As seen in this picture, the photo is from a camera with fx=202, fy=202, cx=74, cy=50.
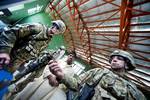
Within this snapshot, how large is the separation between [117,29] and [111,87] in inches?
158

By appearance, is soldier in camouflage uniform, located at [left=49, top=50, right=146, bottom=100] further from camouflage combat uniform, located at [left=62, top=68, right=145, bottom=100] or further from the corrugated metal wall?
the corrugated metal wall

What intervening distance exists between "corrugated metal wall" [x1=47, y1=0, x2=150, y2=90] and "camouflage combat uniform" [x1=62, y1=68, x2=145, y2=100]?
102 inches

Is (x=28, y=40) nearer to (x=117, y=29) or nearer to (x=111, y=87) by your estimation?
(x=111, y=87)

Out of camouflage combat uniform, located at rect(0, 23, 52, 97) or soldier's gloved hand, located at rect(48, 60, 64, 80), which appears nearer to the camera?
soldier's gloved hand, located at rect(48, 60, 64, 80)

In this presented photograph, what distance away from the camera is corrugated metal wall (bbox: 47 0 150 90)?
5.51 meters

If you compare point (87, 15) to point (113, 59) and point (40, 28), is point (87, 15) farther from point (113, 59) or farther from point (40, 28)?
point (113, 59)

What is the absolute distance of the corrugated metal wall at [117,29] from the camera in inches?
217

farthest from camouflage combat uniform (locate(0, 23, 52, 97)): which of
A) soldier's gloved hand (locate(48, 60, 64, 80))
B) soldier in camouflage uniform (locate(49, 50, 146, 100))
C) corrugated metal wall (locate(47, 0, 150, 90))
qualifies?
corrugated metal wall (locate(47, 0, 150, 90))

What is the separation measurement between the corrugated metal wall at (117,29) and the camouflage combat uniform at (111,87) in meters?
2.58

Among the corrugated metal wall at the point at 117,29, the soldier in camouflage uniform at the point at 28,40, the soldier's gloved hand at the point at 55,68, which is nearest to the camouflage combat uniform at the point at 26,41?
the soldier in camouflage uniform at the point at 28,40

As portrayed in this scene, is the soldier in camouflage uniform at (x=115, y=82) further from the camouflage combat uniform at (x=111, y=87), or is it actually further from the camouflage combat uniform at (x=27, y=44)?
the camouflage combat uniform at (x=27, y=44)

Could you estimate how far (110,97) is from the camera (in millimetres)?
3021

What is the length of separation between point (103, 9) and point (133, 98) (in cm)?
465

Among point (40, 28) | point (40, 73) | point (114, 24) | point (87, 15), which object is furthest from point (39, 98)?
point (87, 15)
